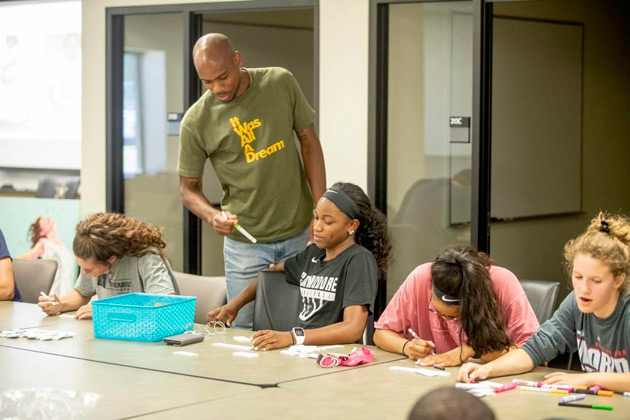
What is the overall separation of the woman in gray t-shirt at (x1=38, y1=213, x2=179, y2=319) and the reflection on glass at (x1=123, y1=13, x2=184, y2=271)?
6.60ft

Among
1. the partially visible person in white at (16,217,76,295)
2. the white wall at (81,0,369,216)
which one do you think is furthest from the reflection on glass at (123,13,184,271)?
the white wall at (81,0,369,216)

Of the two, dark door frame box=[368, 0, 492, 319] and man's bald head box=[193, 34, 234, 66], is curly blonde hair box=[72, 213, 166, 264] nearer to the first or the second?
man's bald head box=[193, 34, 234, 66]

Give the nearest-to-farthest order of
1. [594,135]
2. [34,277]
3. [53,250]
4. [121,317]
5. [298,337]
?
[298,337] < [121,317] < [34,277] < [53,250] < [594,135]

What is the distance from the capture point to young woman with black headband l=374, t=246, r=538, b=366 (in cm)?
310

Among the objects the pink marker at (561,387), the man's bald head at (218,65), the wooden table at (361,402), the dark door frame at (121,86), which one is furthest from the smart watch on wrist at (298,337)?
the dark door frame at (121,86)

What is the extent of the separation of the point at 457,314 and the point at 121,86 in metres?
3.63

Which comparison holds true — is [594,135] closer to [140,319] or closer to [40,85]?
[40,85]

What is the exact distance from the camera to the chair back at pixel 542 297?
3.50m

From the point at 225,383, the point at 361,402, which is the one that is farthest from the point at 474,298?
the point at 225,383

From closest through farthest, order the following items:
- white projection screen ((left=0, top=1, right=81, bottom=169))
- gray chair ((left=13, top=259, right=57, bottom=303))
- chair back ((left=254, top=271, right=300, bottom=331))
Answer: chair back ((left=254, top=271, right=300, bottom=331)), gray chair ((left=13, top=259, right=57, bottom=303)), white projection screen ((left=0, top=1, right=81, bottom=169))

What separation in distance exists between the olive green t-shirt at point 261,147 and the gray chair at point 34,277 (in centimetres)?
92

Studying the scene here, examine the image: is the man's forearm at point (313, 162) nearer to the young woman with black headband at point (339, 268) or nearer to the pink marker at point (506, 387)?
the young woman with black headband at point (339, 268)

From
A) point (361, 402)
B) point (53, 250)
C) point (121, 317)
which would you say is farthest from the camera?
point (53, 250)

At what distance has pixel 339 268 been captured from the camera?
12.0ft
